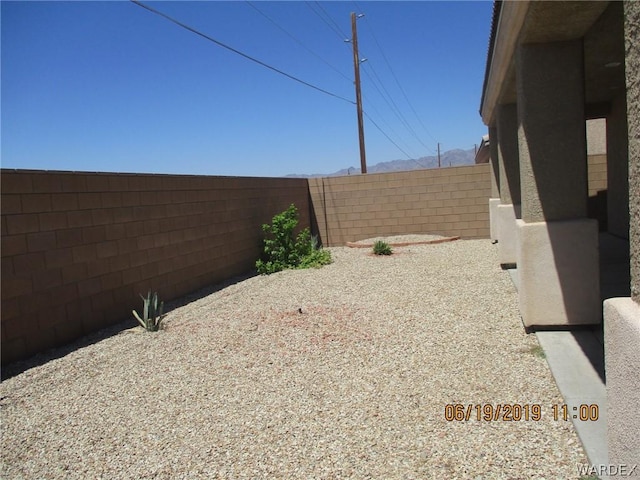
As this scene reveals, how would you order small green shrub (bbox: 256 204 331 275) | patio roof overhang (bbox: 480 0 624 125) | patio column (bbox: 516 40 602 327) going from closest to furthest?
patio roof overhang (bbox: 480 0 624 125) < patio column (bbox: 516 40 602 327) < small green shrub (bbox: 256 204 331 275)

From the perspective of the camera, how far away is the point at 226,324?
7184 mm

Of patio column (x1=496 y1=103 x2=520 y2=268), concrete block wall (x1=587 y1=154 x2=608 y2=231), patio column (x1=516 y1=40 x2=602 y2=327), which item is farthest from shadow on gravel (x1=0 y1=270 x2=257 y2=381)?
concrete block wall (x1=587 y1=154 x2=608 y2=231)

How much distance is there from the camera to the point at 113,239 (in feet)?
25.3

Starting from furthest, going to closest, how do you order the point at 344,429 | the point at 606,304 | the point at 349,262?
the point at 349,262 < the point at 344,429 < the point at 606,304

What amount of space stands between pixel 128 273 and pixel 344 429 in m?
5.22

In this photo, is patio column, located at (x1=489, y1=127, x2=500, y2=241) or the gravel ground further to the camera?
patio column, located at (x1=489, y1=127, x2=500, y2=241)

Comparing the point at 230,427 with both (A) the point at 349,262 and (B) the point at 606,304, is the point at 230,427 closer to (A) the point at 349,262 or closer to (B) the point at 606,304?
(B) the point at 606,304

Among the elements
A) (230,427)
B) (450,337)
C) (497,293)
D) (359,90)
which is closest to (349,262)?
(497,293)

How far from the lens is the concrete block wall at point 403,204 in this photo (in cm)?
1545

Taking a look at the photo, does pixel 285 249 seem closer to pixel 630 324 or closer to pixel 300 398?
pixel 300 398

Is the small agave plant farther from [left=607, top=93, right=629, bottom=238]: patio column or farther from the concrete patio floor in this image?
[left=607, top=93, right=629, bottom=238]: patio column

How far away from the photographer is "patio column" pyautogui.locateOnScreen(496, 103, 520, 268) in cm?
973

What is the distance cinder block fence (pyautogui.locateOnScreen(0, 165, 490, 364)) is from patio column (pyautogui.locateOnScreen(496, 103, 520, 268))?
5.27 meters

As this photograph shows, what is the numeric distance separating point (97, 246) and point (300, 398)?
4276 millimetres
